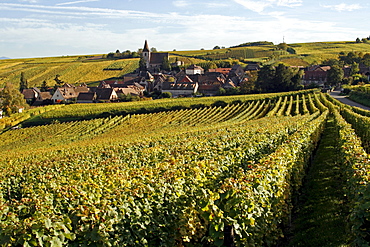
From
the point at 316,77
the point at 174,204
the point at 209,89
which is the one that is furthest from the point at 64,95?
the point at 174,204

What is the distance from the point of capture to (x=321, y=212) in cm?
1232

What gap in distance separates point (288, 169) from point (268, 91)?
249ft

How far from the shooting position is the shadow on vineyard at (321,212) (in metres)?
10.3

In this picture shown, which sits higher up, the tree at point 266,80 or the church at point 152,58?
the church at point 152,58

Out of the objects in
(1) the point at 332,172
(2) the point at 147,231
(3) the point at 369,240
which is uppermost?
(2) the point at 147,231

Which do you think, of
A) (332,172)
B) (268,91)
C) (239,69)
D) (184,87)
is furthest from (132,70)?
(332,172)

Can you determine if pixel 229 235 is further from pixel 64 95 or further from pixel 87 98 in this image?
pixel 64 95

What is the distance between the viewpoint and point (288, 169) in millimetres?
12344

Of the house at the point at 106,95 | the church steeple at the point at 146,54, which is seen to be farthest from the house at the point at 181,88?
the church steeple at the point at 146,54

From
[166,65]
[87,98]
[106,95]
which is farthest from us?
[166,65]

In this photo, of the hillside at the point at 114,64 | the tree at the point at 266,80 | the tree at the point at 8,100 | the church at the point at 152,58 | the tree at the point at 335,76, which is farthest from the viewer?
the church at the point at 152,58

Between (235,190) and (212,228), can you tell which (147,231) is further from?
(235,190)

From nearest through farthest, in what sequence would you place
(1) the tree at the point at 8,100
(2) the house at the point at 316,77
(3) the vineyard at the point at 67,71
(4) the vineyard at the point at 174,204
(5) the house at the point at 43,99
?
(4) the vineyard at the point at 174,204, (1) the tree at the point at 8,100, (5) the house at the point at 43,99, (2) the house at the point at 316,77, (3) the vineyard at the point at 67,71

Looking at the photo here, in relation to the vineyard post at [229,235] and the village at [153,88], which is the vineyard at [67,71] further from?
the vineyard post at [229,235]
